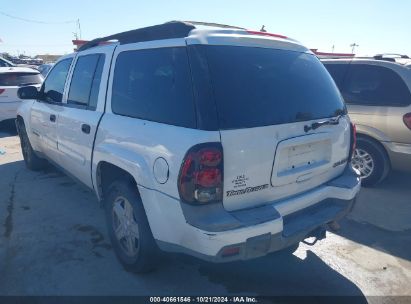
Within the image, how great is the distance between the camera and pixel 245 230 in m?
2.19

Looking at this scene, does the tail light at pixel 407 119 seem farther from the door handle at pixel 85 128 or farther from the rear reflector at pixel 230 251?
the door handle at pixel 85 128

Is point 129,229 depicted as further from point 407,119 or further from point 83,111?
point 407,119

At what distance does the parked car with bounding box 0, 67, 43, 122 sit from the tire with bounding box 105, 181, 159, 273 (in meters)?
6.80

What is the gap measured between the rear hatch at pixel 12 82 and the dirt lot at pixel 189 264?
16.4 feet

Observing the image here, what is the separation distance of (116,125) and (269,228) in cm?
154

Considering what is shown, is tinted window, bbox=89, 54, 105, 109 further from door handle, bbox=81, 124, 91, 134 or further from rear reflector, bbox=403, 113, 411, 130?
rear reflector, bbox=403, 113, 411, 130

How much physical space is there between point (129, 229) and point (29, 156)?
3.75m

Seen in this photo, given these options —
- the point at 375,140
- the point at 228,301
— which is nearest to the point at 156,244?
the point at 228,301

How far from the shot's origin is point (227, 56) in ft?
8.05

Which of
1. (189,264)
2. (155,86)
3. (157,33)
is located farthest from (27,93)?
(189,264)

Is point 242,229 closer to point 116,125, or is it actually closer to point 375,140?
point 116,125

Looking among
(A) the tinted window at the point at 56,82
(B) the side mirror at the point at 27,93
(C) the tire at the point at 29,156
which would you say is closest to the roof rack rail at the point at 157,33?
(A) the tinted window at the point at 56,82

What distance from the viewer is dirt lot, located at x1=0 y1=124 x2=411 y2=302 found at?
9.41ft

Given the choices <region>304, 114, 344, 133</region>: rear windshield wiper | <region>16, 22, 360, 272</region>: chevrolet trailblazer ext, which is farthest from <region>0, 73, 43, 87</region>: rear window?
<region>304, 114, 344, 133</region>: rear windshield wiper
